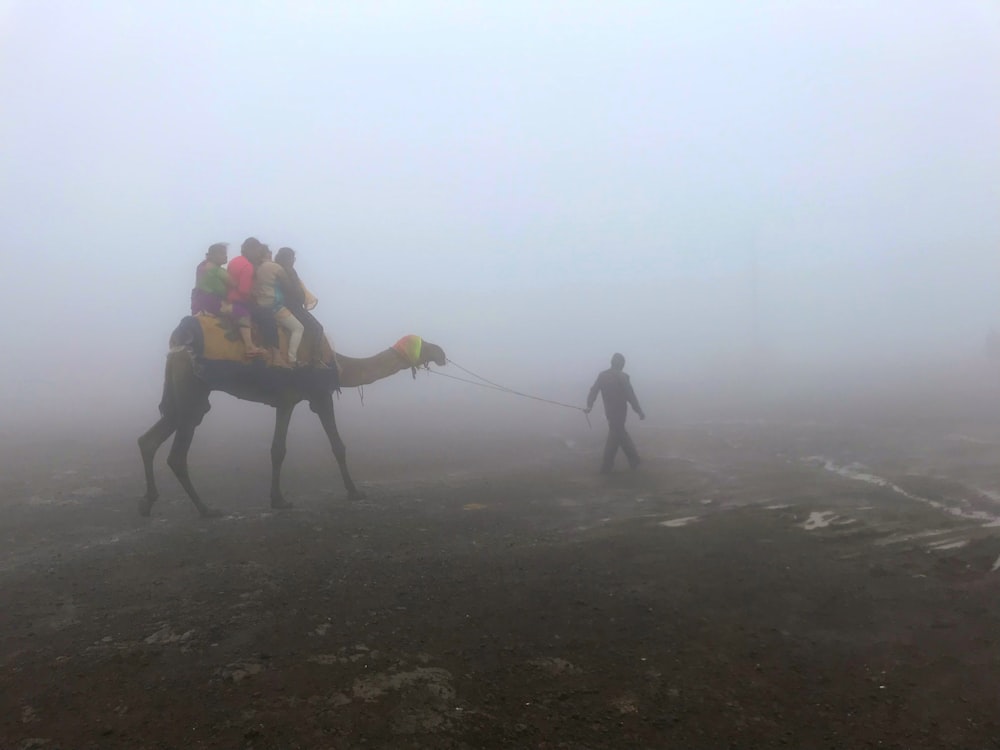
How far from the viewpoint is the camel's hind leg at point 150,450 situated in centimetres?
885

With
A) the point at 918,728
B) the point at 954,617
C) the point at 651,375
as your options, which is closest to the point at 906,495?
the point at 954,617

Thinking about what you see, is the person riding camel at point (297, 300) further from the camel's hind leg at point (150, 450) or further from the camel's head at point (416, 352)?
the camel's hind leg at point (150, 450)

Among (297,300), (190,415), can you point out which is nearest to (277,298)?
(297,300)

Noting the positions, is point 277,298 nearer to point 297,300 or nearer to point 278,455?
point 297,300

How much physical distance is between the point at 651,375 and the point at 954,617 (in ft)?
136

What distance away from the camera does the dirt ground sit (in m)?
3.72

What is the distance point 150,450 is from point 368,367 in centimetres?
331

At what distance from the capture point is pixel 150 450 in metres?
9.02

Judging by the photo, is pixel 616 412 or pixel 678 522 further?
pixel 616 412

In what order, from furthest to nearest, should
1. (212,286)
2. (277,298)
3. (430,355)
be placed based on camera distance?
(430,355) → (277,298) → (212,286)

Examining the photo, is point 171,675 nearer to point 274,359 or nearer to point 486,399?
point 274,359

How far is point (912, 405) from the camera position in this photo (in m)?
20.0

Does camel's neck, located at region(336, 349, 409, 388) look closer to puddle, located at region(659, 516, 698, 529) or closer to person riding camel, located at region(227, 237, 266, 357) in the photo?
person riding camel, located at region(227, 237, 266, 357)

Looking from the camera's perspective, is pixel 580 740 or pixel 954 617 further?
pixel 954 617
